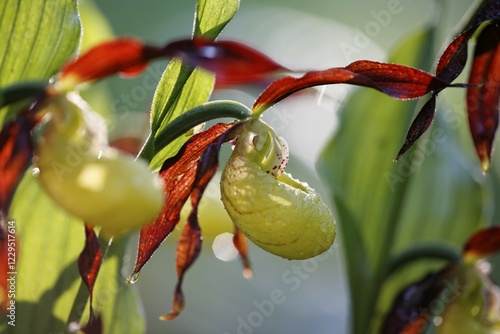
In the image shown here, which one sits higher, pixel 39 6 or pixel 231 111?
pixel 39 6

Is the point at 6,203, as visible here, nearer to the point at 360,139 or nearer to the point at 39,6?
the point at 39,6

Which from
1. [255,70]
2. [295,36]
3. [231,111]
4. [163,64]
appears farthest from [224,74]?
[295,36]

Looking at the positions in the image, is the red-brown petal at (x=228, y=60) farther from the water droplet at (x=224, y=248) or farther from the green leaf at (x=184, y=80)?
the water droplet at (x=224, y=248)

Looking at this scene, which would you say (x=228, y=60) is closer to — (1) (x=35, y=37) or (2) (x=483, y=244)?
(1) (x=35, y=37)

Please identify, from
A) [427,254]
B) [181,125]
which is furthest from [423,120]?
[427,254]

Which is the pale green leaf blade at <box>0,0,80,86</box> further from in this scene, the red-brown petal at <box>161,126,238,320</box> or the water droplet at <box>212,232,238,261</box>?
the water droplet at <box>212,232,238,261</box>

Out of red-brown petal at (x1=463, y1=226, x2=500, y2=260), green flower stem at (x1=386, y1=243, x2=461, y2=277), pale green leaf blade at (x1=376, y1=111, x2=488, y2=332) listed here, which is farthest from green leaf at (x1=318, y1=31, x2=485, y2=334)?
red-brown petal at (x1=463, y1=226, x2=500, y2=260)
